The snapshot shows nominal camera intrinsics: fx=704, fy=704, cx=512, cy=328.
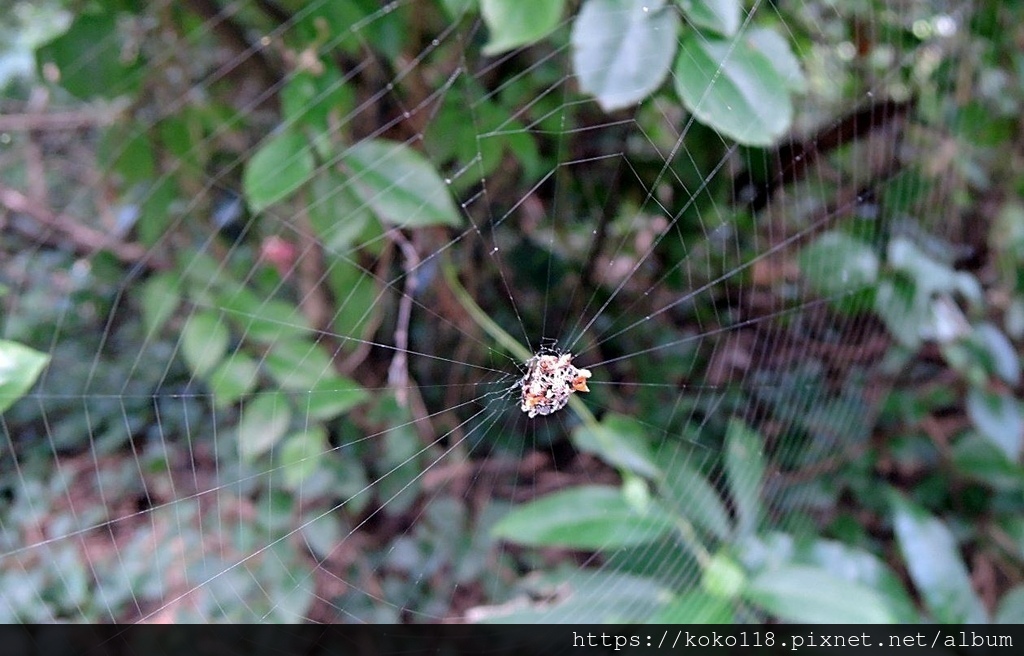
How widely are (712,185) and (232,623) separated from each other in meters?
1.04

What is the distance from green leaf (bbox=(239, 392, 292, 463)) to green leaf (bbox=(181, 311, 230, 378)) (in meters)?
0.08

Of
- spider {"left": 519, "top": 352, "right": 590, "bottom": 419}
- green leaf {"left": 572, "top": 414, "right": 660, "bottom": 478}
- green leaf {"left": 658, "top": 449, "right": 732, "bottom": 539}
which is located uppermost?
spider {"left": 519, "top": 352, "right": 590, "bottom": 419}

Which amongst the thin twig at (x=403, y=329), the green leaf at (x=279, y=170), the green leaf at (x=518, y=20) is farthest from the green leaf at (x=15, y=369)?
the thin twig at (x=403, y=329)

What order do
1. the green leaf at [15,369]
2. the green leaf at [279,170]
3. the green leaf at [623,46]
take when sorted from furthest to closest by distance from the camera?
the green leaf at [279,170] < the green leaf at [623,46] < the green leaf at [15,369]

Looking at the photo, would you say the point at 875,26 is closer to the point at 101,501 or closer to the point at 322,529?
the point at 322,529

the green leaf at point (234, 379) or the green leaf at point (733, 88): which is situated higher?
the green leaf at point (733, 88)

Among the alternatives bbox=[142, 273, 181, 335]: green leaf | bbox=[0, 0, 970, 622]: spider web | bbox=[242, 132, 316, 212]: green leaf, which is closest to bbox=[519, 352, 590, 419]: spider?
bbox=[0, 0, 970, 622]: spider web

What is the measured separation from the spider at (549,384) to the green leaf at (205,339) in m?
0.41

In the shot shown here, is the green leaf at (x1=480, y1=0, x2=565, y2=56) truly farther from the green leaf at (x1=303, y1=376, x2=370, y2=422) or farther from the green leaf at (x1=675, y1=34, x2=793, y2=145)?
the green leaf at (x1=303, y1=376, x2=370, y2=422)

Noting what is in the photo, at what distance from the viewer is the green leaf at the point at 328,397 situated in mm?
923

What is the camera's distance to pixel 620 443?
98 cm

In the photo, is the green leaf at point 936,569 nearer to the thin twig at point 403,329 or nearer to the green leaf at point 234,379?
the thin twig at point 403,329

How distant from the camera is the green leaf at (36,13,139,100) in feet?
2.63
